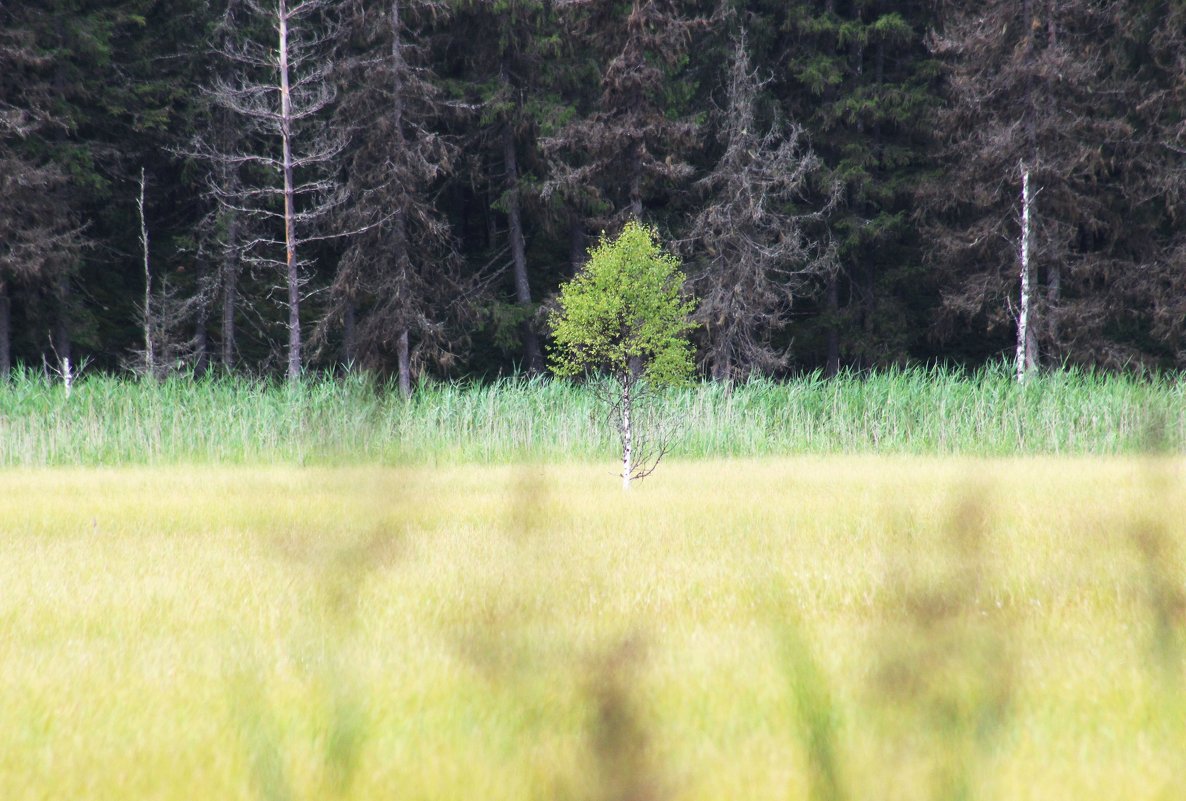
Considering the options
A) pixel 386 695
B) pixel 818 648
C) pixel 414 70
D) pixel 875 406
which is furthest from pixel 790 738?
pixel 414 70

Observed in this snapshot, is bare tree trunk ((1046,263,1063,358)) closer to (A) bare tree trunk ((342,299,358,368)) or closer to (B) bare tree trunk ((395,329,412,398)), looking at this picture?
(B) bare tree trunk ((395,329,412,398))

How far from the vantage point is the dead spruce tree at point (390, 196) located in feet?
78.5

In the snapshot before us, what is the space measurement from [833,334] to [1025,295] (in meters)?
5.88

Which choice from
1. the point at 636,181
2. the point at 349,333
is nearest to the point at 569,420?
the point at 636,181

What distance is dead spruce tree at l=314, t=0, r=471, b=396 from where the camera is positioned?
23.9 metres

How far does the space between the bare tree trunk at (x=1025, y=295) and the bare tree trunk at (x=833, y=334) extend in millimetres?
5006

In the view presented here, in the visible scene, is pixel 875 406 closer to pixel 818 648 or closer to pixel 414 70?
pixel 818 648

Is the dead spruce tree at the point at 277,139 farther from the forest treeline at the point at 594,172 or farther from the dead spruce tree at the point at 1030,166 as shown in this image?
the dead spruce tree at the point at 1030,166

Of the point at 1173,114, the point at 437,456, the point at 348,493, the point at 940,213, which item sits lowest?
the point at 437,456

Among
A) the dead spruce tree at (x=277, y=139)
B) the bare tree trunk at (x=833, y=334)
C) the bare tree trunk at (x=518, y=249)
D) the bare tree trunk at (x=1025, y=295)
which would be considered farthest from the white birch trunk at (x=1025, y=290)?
the dead spruce tree at (x=277, y=139)

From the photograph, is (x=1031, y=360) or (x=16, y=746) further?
(x=1031, y=360)

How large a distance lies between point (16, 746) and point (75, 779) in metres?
0.37

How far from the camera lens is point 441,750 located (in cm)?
258

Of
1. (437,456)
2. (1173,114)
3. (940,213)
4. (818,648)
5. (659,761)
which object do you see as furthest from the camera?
(940,213)
